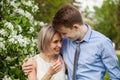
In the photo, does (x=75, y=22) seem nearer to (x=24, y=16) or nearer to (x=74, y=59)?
(x=74, y=59)

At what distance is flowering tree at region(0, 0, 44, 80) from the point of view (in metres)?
5.43

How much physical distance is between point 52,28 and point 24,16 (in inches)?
104

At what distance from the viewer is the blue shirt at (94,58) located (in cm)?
365

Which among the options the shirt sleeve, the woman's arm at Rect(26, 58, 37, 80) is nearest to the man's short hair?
the shirt sleeve

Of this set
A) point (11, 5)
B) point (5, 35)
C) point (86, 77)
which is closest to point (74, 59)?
point (86, 77)

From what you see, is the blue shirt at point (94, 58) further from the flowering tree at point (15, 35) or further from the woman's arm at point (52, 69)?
the flowering tree at point (15, 35)

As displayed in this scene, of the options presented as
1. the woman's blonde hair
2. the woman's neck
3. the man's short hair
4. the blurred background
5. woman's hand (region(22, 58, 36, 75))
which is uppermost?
the man's short hair

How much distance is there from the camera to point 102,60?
3676 mm

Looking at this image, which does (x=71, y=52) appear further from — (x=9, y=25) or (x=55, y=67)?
(x=9, y=25)

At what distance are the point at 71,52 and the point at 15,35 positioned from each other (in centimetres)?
183

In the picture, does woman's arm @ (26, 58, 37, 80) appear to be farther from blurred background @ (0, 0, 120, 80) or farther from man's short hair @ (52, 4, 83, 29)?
blurred background @ (0, 0, 120, 80)

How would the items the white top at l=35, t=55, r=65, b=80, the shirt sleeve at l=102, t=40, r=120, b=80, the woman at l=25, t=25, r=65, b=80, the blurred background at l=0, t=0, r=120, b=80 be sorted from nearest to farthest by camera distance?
the shirt sleeve at l=102, t=40, r=120, b=80, the woman at l=25, t=25, r=65, b=80, the white top at l=35, t=55, r=65, b=80, the blurred background at l=0, t=0, r=120, b=80

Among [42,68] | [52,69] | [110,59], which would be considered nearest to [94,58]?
[110,59]

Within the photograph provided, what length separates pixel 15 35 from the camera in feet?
18.1
